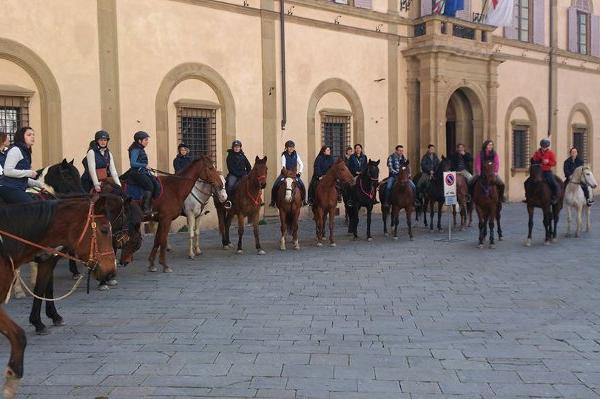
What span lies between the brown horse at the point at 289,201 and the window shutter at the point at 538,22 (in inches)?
706

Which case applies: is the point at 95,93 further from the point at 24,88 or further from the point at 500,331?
the point at 500,331

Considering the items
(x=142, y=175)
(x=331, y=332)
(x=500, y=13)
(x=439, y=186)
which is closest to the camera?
(x=331, y=332)

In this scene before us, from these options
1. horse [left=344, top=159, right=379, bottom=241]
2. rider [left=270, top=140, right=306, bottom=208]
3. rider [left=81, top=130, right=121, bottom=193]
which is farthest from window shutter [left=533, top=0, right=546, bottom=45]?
rider [left=81, top=130, right=121, bottom=193]

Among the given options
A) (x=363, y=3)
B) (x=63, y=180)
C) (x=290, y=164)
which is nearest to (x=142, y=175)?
(x=63, y=180)

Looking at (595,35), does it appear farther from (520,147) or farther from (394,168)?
(394,168)

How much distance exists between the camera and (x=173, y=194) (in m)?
11.1

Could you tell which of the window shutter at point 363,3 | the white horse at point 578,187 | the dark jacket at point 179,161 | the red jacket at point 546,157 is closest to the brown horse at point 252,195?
Result: the dark jacket at point 179,161

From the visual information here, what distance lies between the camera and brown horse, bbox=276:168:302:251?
497 inches

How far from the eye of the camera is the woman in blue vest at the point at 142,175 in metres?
10.3

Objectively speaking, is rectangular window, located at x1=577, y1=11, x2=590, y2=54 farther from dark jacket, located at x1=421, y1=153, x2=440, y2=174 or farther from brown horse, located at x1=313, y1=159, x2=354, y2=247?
brown horse, located at x1=313, y1=159, x2=354, y2=247

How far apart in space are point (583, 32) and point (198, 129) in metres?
21.1

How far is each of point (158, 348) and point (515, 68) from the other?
2290 cm

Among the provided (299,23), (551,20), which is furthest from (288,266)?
(551,20)

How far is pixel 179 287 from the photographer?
916 centimetres
